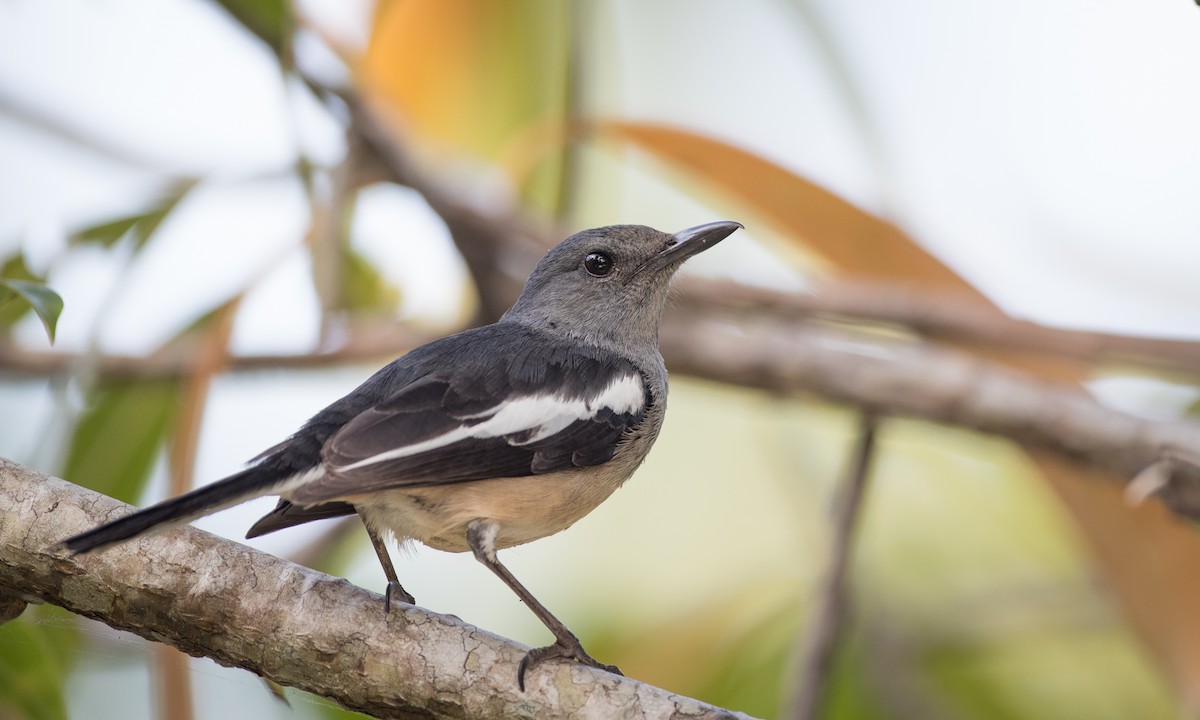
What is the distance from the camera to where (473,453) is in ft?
8.38

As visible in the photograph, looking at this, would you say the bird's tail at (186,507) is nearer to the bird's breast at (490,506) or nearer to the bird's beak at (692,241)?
the bird's breast at (490,506)

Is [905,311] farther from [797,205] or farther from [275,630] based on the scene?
[275,630]

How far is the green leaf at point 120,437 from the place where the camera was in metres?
3.98

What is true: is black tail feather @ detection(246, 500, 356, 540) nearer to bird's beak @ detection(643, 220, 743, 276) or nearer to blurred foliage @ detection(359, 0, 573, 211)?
bird's beak @ detection(643, 220, 743, 276)

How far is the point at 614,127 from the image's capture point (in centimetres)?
439

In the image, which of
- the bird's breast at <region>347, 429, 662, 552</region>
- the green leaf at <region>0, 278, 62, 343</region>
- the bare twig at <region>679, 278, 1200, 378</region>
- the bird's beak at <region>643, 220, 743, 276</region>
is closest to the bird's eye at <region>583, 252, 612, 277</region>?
the bird's beak at <region>643, 220, 743, 276</region>

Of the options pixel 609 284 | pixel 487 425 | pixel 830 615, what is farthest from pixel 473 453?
pixel 830 615

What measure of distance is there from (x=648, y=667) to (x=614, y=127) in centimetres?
214

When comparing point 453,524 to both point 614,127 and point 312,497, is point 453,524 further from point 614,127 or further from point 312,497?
point 614,127

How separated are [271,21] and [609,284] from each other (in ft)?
4.80

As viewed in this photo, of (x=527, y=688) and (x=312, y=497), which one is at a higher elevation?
(x=312, y=497)

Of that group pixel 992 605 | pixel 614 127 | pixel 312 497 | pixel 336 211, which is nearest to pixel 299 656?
pixel 312 497

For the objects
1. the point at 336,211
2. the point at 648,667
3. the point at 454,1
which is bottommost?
the point at 648,667

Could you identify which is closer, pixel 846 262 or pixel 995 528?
pixel 846 262
